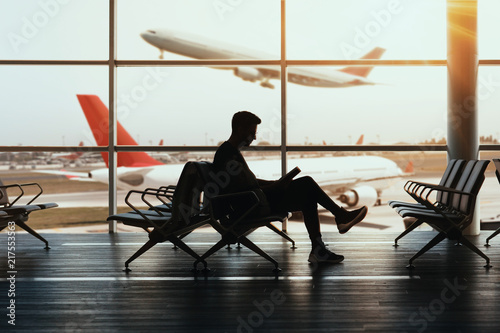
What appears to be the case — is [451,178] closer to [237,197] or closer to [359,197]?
[237,197]

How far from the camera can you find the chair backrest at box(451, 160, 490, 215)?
341cm

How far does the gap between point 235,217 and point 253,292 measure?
74 centimetres

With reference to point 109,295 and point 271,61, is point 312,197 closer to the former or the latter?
point 109,295

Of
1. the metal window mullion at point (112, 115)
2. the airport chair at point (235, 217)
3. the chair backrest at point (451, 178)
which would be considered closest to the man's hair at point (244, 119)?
the airport chair at point (235, 217)

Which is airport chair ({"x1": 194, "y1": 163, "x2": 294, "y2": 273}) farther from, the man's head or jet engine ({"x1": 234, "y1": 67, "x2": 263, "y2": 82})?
jet engine ({"x1": 234, "y1": 67, "x2": 263, "y2": 82})

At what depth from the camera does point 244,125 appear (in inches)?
138

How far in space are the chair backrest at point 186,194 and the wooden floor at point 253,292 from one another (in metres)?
0.39

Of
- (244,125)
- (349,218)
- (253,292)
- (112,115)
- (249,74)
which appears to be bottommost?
(253,292)

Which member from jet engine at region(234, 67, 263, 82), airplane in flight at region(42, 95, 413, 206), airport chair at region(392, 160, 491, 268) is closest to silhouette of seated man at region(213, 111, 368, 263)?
airport chair at region(392, 160, 491, 268)

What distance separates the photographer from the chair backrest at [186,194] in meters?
3.16

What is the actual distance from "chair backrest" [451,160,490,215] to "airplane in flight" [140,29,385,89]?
12.1ft

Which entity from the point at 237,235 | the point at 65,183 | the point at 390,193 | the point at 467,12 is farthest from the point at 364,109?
the point at 237,235

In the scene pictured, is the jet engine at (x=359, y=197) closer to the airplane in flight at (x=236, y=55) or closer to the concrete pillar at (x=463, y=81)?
the airplane in flight at (x=236, y=55)

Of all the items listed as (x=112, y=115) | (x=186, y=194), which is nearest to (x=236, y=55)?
(x=112, y=115)
